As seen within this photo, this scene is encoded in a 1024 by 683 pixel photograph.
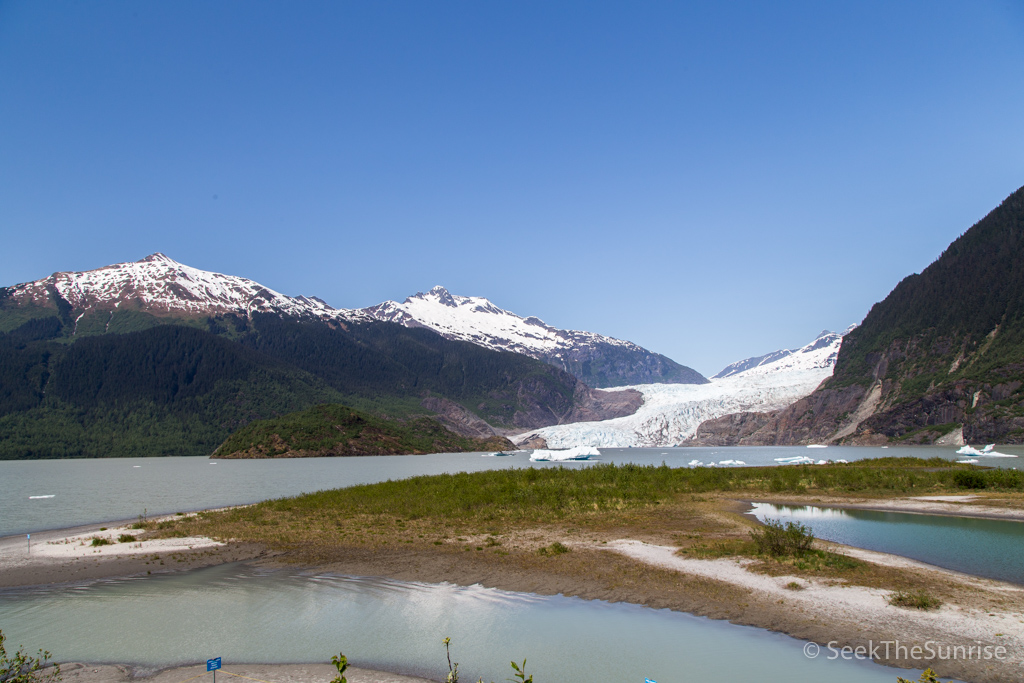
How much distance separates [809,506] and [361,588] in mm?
31284

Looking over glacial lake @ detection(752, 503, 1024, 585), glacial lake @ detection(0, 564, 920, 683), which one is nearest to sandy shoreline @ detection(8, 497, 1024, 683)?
glacial lake @ detection(0, 564, 920, 683)

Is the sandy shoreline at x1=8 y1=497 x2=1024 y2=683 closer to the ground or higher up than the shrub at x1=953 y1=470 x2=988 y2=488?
higher up

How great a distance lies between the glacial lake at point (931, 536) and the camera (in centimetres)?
2154

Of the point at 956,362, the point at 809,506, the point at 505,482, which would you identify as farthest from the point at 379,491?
the point at 956,362

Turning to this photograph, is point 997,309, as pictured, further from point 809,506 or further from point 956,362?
point 809,506

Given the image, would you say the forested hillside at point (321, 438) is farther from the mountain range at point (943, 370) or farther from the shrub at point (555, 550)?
the shrub at point (555, 550)

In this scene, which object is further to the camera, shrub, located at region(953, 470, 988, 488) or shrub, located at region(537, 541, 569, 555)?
shrub, located at region(953, 470, 988, 488)

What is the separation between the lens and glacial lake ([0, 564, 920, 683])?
1327cm

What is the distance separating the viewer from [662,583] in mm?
19594

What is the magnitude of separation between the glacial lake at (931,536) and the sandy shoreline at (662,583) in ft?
6.68

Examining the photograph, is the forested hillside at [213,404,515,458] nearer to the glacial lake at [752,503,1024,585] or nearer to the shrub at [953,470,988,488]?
the glacial lake at [752,503,1024,585]

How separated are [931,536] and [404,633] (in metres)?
24.9

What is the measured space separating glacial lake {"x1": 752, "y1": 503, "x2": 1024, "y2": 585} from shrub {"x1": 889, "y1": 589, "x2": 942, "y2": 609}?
498 cm

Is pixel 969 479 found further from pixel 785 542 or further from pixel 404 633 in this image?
pixel 404 633
